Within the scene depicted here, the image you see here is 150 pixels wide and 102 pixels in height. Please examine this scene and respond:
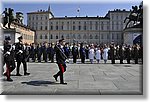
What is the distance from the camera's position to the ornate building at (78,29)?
81.6 metres

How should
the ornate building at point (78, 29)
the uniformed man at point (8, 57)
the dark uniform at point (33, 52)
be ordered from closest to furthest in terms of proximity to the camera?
Result: the uniformed man at point (8, 57)
the dark uniform at point (33, 52)
the ornate building at point (78, 29)

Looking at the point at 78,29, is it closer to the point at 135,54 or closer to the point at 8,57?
the point at 135,54

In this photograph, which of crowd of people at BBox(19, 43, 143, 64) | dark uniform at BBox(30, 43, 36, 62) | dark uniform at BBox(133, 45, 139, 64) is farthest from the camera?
dark uniform at BBox(30, 43, 36, 62)

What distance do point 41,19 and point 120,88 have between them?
75995mm

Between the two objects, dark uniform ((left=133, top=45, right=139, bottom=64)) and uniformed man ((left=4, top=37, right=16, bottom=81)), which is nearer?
uniformed man ((left=4, top=37, right=16, bottom=81))

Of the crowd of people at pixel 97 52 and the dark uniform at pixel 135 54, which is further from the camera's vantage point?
the crowd of people at pixel 97 52

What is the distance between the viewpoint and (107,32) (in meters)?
86.2

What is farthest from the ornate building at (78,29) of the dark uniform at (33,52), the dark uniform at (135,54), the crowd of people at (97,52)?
the dark uniform at (135,54)

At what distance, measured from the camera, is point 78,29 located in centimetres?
8706

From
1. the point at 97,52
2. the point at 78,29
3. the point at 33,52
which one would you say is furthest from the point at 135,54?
the point at 78,29

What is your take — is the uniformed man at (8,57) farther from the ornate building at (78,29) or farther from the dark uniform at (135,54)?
the ornate building at (78,29)

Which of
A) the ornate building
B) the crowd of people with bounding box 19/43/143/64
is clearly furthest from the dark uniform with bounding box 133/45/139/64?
the ornate building

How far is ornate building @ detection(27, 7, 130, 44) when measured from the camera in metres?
81.6

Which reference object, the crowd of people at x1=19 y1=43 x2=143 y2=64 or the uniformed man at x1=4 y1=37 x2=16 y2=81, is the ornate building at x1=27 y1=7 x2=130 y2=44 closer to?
the crowd of people at x1=19 y1=43 x2=143 y2=64
